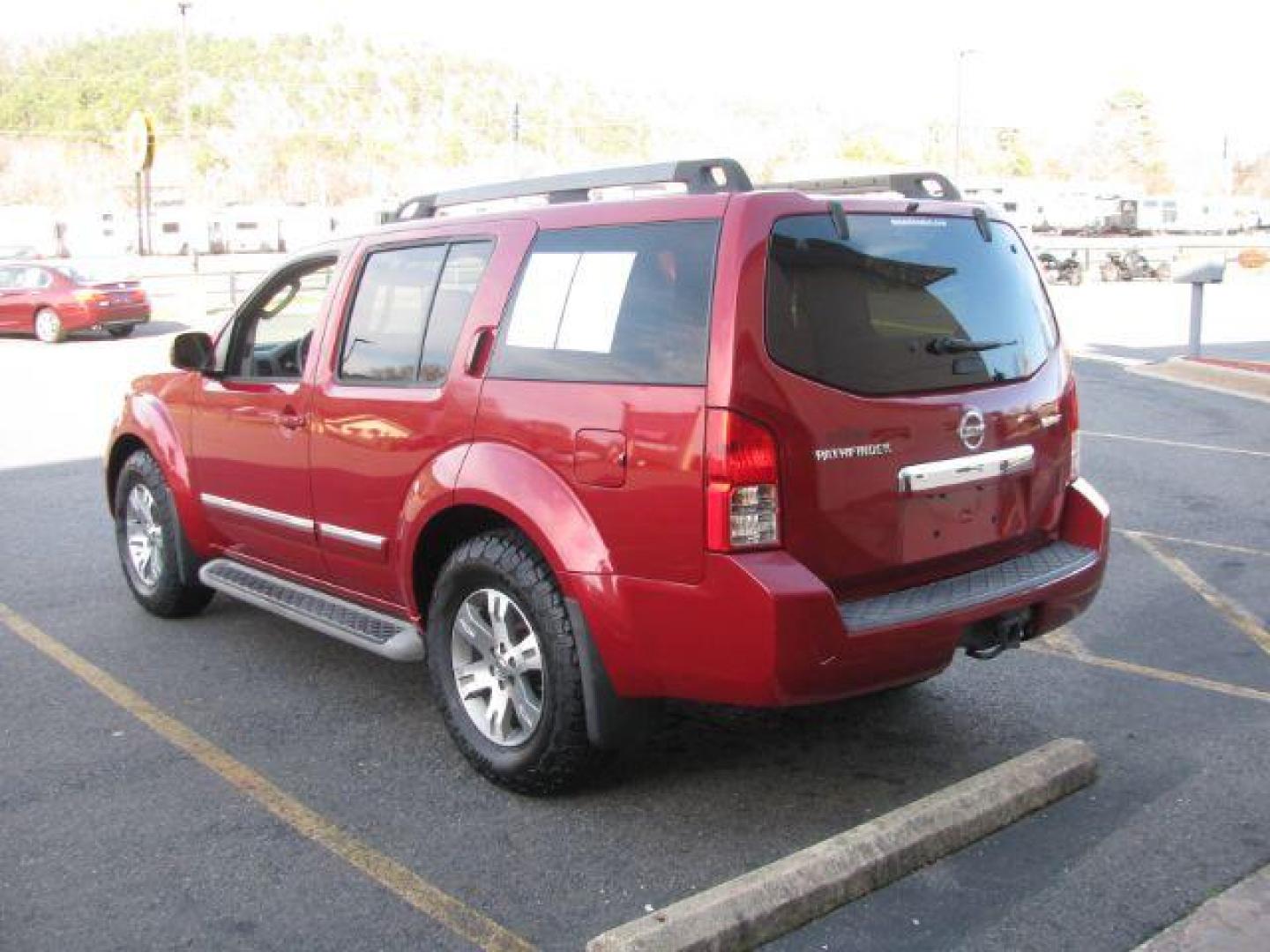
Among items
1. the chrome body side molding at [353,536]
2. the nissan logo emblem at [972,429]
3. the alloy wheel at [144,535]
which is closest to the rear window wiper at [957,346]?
the nissan logo emblem at [972,429]

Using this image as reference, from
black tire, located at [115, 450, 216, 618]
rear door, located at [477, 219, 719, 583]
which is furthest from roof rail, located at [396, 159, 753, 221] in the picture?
black tire, located at [115, 450, 216, 618]

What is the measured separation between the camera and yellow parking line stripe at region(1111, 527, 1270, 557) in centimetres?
739

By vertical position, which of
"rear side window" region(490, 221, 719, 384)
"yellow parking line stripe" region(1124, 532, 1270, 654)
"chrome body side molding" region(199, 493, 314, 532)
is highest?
"rear side window" region(490, 221, 719, 384)

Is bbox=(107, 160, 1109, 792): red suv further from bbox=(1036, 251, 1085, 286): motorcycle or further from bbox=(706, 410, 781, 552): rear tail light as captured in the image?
bbox=(1036, 251, 1085, 286): motorcycle

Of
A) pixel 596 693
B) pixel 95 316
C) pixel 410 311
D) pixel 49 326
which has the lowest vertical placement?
pixel 596 693

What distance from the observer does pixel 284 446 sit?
515 centimetres

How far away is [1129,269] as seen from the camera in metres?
41.0

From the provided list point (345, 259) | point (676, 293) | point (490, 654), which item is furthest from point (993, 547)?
point (345, 259)

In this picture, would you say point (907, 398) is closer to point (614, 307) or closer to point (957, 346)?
point (957, 346)

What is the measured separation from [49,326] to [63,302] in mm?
532

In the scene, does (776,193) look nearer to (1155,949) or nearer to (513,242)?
(513,242)

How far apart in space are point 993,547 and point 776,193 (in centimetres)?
135

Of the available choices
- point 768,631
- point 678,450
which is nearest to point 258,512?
point 678,450

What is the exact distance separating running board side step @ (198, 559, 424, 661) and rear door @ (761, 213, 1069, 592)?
64.5 inches
